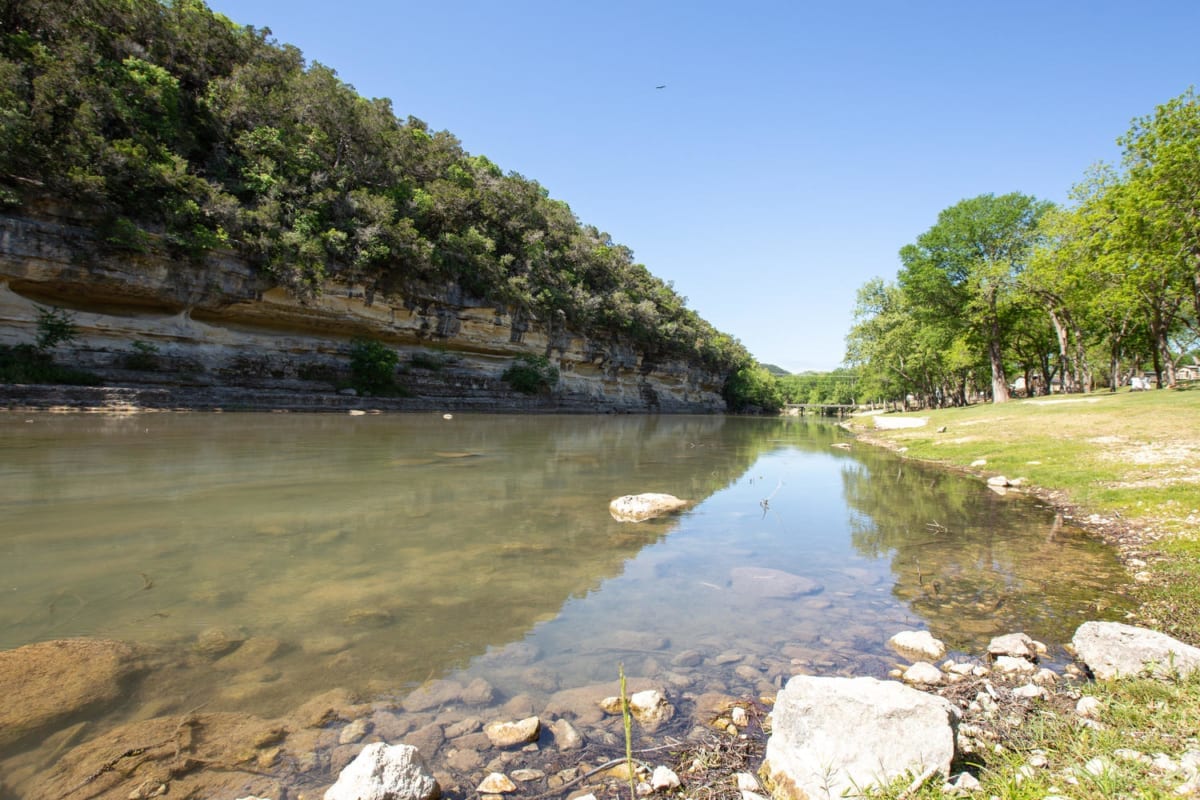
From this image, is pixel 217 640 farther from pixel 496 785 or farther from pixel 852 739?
pixel 852 739

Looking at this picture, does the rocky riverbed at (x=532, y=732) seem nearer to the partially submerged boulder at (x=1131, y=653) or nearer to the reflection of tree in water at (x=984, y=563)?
the partially submerged boulder at (x=1131, y=653)

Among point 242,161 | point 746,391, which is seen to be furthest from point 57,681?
point 746,391

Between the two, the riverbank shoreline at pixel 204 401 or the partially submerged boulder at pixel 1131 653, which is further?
the riverbank shoreline at pixel 204 401

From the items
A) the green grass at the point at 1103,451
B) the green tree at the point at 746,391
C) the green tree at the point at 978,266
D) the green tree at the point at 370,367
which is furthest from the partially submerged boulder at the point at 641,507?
the green tree at the point at 746,391

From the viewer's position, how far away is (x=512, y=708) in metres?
3.21

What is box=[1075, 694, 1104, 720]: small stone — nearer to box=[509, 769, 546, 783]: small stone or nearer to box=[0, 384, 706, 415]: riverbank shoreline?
box=[509, 769, 546, 783]: small stone

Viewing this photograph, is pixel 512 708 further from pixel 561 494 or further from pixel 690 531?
pixel 561 494

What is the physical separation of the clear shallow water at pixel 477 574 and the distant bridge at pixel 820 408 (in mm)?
123442

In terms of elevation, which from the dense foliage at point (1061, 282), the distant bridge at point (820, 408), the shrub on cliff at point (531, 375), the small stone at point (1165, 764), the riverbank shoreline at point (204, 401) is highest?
the dense foliage at point (1061, 282)

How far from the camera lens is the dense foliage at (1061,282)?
23.0 meters

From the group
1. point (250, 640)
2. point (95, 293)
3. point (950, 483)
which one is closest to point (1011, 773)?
point (250, 640)

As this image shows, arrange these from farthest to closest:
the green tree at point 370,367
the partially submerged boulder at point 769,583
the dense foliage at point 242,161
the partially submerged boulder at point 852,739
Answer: the green tree at point 370,367 → the dense foliage at point 242,161 → the partially submerged boulder at point 769,583 → the partially submerged boulder at point 852,739

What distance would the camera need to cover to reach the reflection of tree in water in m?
4.66

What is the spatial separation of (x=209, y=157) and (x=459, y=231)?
16.5 meters
